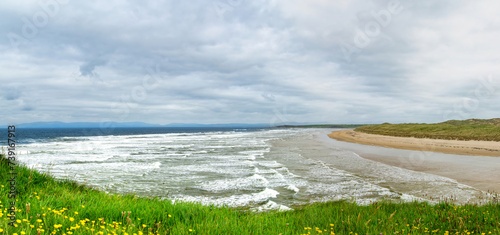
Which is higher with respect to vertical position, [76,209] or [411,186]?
[76,209]

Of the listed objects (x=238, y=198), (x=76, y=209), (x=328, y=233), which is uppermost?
(x=76, y=209)

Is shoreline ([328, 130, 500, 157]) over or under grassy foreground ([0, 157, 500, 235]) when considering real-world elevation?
under

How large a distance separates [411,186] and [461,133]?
41546 millimetres

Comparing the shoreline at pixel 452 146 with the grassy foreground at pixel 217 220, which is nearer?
the grassy foreground at pixel 217 220

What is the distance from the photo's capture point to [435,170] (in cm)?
1753

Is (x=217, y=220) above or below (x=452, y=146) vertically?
above

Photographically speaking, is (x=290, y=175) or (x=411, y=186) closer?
(x=411, y=186)

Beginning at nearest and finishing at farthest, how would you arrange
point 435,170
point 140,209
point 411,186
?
point 140,209 → point 411,186 → point 435,170

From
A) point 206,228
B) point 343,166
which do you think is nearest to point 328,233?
point 206,228

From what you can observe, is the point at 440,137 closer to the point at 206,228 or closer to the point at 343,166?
the point at 343,166

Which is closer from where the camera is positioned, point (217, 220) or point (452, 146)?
point (217, 220)

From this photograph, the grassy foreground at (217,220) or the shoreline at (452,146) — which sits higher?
the grassy foreground at (217,220)

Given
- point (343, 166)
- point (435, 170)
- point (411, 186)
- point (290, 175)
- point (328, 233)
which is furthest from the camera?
point (343, 166)

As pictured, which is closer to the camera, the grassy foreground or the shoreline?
the grassy foreground
